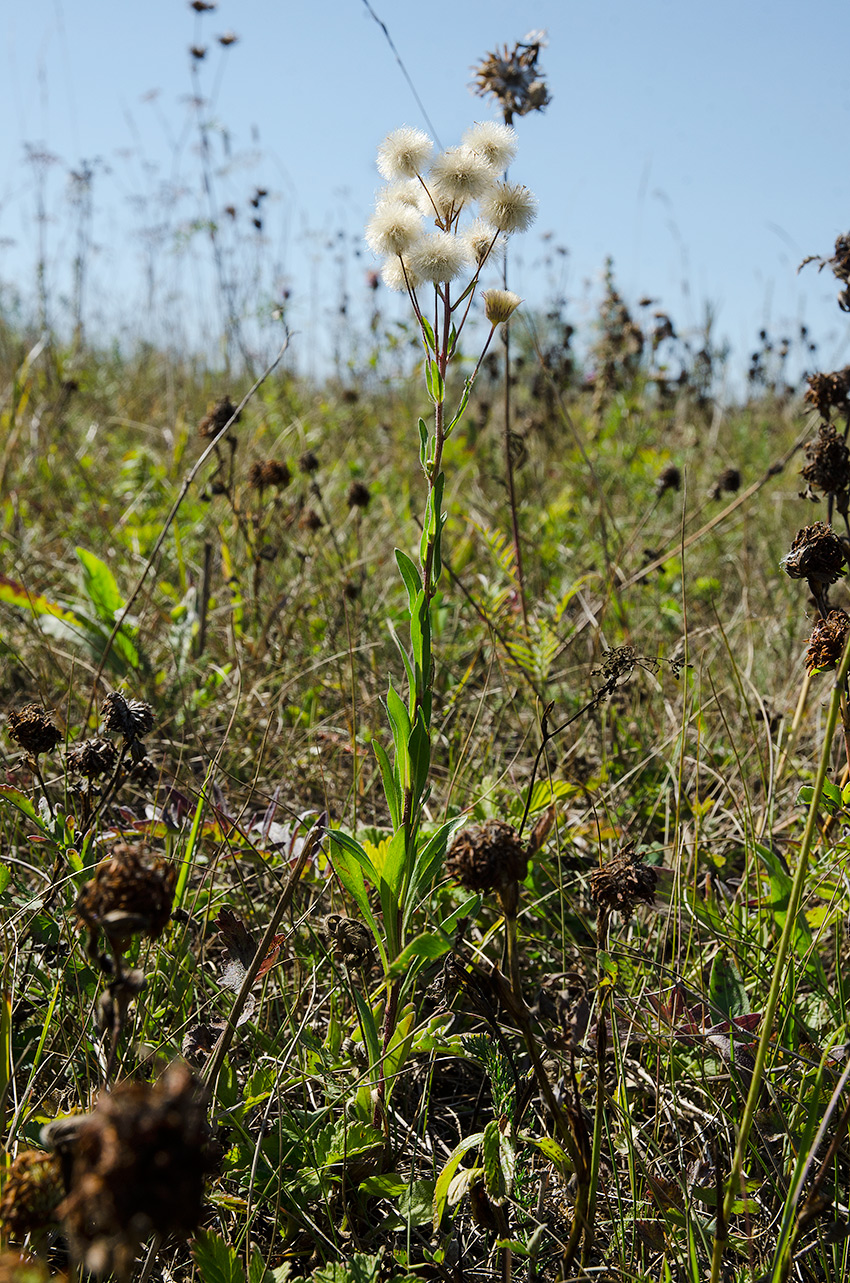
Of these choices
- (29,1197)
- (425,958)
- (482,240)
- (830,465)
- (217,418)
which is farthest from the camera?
(217,418)

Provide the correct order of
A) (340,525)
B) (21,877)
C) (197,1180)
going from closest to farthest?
(197,1180), (21,877), (340,525)

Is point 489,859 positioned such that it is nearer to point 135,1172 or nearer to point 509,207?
point 135,1172

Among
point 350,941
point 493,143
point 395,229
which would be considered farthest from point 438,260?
point 350,941

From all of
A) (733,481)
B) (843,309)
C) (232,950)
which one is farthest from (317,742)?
(733,481)

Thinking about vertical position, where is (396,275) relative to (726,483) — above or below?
above

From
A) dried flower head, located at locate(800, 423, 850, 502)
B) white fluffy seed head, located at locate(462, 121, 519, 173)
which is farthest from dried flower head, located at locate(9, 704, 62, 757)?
dried flower head, located at locate(800, 423, 850, 502)

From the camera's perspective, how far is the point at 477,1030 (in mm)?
1333

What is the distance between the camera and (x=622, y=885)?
0.97 metres

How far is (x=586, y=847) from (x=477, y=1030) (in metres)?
0.49

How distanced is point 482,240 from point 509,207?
0.05 metres

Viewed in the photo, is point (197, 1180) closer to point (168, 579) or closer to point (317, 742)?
point (317, 742)

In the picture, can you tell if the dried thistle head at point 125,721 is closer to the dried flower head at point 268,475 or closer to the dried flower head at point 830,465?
the dried flower head at point 830,465

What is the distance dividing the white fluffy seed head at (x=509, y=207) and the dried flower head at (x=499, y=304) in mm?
92

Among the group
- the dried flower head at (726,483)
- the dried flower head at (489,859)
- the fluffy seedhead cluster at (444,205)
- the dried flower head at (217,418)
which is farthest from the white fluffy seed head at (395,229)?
the dried flower head at (726,483)
